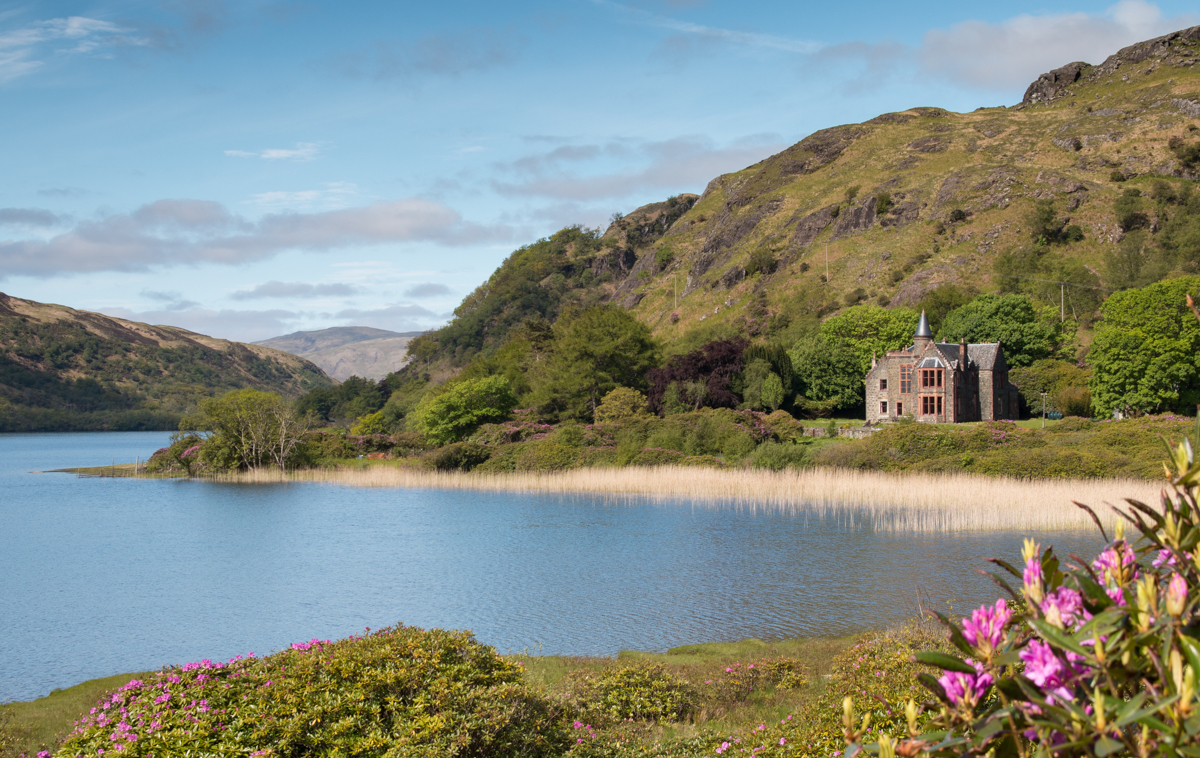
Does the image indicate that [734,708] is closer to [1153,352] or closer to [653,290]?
[1153,352]

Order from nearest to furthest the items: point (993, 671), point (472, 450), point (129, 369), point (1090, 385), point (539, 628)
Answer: point (993, 671), point (539, 628), point (472, 450), point (1090, 385), point (129, 369)

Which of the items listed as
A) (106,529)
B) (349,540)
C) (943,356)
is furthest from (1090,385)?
(106,529)

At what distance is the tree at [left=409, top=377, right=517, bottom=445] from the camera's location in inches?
2247

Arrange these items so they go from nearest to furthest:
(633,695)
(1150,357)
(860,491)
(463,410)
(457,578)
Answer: (633,695) → (457,578) → (860,491) → (1150,357) → (463,410)

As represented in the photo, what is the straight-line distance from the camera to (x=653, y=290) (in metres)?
134

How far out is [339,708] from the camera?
687 centimetres

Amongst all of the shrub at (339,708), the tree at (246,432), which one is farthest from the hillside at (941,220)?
the shrub at (339,708)

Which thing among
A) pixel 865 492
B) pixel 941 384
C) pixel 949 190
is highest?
pixel 949 190

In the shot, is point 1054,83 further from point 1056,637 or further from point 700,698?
point 1056,637

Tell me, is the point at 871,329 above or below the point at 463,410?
above

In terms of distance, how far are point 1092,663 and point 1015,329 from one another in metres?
72.4

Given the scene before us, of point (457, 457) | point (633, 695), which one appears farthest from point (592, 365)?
point (633, 695)

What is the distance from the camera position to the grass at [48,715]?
28.6ft

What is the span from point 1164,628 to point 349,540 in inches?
1173
